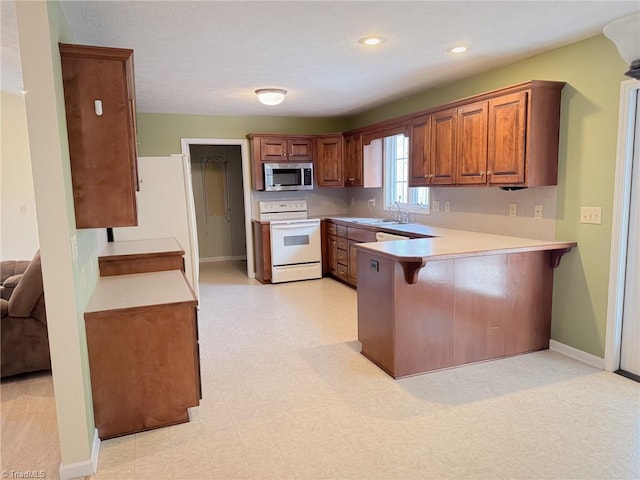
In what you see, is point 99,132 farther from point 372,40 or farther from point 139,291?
point 372,40

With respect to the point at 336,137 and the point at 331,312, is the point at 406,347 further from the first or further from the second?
the point at 336,137

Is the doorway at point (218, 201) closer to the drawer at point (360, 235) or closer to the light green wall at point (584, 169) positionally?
the drawer at point (360, 235)

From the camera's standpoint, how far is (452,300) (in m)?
3.06

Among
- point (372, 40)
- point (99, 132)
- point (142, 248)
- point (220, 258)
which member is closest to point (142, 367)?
point (99, 132)

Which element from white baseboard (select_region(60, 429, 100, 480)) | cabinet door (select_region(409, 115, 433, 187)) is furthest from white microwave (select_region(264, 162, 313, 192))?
white baseboard (select_region(60, 429, 100, 480))

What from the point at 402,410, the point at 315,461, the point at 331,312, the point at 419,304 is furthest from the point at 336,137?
the point at 315,461

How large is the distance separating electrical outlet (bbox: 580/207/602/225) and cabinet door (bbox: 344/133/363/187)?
3.03 m

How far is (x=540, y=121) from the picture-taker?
316 cm

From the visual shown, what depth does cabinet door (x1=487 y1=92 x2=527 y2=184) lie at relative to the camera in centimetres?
317

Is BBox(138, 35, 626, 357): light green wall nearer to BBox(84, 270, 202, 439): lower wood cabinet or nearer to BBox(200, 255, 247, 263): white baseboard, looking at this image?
BBox(84, 270, 202, 439): lower wood cabinet

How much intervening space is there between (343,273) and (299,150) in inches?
74.1

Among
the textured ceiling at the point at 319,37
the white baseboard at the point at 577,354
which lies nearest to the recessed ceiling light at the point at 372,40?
the textured ceiling at the point at 319,37

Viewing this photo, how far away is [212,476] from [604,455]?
191cm

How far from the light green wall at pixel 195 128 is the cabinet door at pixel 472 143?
3223mm
